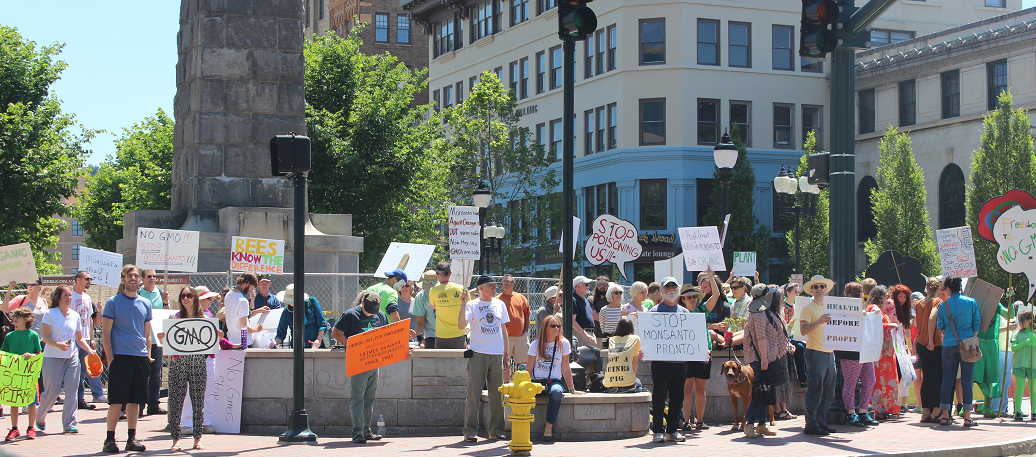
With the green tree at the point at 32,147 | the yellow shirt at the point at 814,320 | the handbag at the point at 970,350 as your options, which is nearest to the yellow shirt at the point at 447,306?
the yellow shirt at the point at 814,320

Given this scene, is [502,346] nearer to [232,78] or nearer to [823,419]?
[823,419]

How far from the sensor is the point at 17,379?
39.7 feet

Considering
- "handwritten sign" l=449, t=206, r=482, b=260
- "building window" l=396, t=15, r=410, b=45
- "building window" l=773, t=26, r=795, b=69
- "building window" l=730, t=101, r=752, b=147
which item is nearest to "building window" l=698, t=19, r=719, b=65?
"building window" l=730, t=101, r=752, b=147

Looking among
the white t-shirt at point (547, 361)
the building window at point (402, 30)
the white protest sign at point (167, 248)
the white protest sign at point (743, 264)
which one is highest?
the building window at point (402, 30)

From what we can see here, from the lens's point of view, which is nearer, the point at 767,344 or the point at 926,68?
the point at 767,344

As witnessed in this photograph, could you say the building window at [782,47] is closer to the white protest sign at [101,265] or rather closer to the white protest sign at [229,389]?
the white protest sign at [101,265]

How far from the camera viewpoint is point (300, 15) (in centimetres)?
1806

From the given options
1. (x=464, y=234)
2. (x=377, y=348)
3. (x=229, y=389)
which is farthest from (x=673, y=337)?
(x=229, y=389)

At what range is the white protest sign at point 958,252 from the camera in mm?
16703

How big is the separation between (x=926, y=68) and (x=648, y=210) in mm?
12571

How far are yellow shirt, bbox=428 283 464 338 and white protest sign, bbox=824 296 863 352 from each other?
413 centimetres

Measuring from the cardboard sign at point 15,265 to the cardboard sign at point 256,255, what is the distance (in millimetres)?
2837

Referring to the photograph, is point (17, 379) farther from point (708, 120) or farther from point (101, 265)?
point (708, 120)

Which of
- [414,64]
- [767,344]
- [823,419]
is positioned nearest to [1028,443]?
[823,419]
